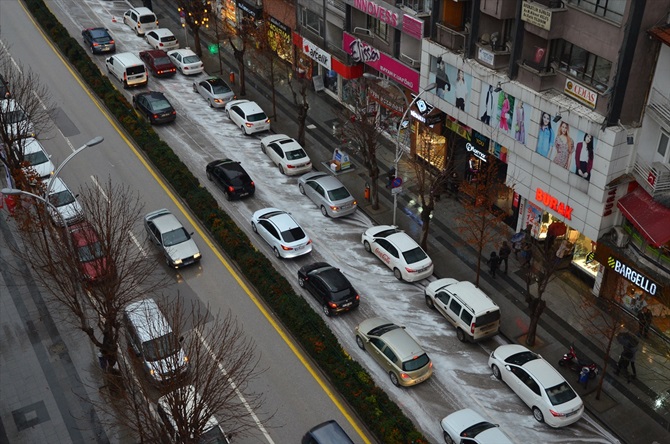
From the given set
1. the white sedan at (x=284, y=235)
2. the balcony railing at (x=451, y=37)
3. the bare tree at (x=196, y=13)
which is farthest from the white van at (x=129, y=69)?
the balcony railing at (x=451, y=37)

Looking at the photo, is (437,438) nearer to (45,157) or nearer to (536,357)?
(536,357)

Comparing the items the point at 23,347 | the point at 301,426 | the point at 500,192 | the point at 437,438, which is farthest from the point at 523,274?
the point at 23,347

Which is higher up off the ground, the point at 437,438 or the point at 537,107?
the point at 537,107

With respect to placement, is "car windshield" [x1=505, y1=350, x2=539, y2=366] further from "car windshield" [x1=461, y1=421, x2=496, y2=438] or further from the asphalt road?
the asphalt road

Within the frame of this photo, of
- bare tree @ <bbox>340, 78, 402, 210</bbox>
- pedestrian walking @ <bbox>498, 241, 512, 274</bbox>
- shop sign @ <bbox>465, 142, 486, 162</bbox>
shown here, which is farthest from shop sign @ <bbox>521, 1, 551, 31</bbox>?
pedestrian walking @ <bbox>498, 241, 512, 274</bbox>

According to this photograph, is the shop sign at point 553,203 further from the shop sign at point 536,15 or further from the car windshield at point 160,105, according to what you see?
the car windshield at point 160,105

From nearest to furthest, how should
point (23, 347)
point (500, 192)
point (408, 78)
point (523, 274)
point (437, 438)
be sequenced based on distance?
1. point (437, 438)
2. point (23, 347)
3. point (523, 274)
4. point (500, 192)
5. point (408, 78)

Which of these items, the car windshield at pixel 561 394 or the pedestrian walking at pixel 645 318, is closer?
the car windshield at pixel 561 394
